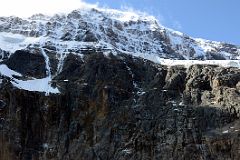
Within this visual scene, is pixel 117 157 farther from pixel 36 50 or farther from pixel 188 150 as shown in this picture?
pixel 36 50

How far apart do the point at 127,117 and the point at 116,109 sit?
12.4 feet

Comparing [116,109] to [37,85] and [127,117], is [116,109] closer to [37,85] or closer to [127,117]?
[127,117]

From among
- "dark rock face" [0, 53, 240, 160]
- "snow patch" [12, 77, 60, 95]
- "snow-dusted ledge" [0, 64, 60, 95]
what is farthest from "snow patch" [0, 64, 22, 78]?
"dark rock face" [0, 53, 240, 160]

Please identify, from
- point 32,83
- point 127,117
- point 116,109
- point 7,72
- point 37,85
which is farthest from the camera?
point 7,72

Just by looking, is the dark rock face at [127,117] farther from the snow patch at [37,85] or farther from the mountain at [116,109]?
the snow patch at [37,85]

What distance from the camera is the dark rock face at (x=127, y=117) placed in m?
144

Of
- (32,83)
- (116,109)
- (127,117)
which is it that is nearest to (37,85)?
(32,83)

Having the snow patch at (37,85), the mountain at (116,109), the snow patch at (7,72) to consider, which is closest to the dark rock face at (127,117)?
the mountain at (116,109)

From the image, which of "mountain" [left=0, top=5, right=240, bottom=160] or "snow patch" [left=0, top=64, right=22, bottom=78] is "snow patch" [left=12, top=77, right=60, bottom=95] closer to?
"mountain" [left=0, top=5, right=240, bottom=160]

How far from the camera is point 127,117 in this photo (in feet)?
500

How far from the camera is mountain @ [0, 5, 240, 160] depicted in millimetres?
144750

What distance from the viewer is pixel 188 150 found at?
141375 mm

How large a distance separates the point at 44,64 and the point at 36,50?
8.81 metres

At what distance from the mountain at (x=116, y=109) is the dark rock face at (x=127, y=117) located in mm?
211
